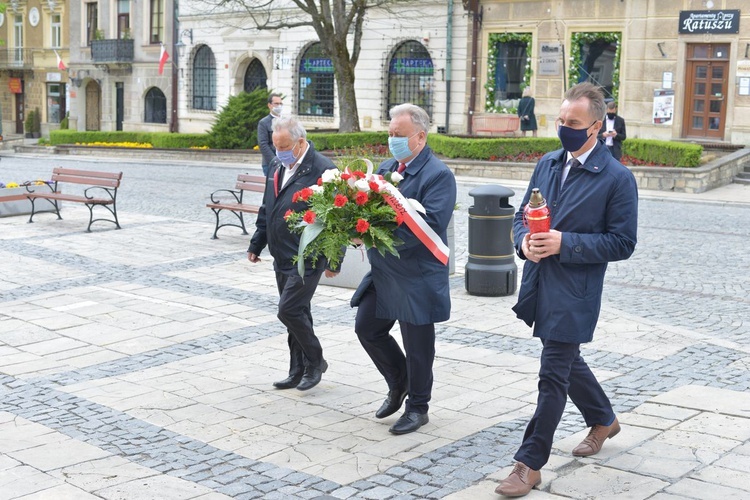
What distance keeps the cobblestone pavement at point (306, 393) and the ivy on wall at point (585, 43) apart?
55.4 feet

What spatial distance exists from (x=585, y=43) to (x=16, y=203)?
17864mm

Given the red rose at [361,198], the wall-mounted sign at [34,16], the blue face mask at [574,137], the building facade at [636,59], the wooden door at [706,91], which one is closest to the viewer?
the blue face mask at [574,137]

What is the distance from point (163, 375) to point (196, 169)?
68.2ft

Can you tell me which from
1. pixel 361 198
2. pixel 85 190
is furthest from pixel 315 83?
pixel 361 198

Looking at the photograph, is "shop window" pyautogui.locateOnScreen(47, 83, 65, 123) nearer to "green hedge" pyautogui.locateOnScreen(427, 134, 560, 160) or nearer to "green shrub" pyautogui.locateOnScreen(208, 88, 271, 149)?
"green shrub" pyautogui.locateOnScreen(208, 88, 271, 149)

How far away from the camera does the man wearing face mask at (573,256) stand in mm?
5059

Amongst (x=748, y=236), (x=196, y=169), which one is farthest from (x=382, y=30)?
(x=748, y=236)

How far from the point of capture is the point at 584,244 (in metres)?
4.99

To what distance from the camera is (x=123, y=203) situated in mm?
18625

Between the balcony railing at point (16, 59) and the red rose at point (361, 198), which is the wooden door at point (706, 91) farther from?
the balcony railing at point (16, 59)

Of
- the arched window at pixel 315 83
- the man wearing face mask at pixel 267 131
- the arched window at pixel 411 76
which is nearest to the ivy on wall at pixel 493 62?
the arched window at pixel 411 76

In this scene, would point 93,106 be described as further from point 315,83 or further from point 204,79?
point 315,83

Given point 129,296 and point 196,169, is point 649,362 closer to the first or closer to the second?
point 129,296

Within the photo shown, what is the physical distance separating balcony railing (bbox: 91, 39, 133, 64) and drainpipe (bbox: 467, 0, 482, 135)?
777 inches
